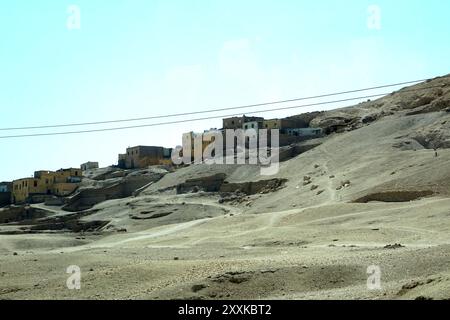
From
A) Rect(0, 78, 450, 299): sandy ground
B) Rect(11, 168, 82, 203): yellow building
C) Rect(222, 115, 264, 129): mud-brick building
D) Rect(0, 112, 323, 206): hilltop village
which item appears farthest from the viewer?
→ Rect(222, 115, 264, 129): mud-brick building

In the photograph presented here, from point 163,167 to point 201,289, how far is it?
6497 cm

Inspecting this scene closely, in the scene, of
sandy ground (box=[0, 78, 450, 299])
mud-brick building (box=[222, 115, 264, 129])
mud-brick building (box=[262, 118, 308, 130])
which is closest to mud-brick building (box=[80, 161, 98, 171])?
mud-brick building (box=[222, 115, 264, 129])

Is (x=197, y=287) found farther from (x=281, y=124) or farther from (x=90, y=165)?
(x=90, y=165)

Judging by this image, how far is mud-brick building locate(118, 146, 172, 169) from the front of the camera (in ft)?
284

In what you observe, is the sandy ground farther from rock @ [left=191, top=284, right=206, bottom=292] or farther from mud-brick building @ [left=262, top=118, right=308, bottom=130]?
mud-brick building @ [left=262, top=118, right=308, bottom=130]

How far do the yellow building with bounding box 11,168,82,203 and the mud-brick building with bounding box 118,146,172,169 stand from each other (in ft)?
29.1

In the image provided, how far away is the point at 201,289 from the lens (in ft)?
45.2

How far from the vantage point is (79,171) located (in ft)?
276

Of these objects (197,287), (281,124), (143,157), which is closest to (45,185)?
(143,157)

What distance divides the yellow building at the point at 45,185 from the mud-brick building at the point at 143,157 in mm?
8858

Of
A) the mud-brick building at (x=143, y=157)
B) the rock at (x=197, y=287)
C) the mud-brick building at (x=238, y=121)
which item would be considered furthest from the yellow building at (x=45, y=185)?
the rock at (x=197, y=287)

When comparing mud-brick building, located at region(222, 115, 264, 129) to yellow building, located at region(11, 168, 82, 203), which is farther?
mud-brick building, located at region(222, 115, 264, 129)
